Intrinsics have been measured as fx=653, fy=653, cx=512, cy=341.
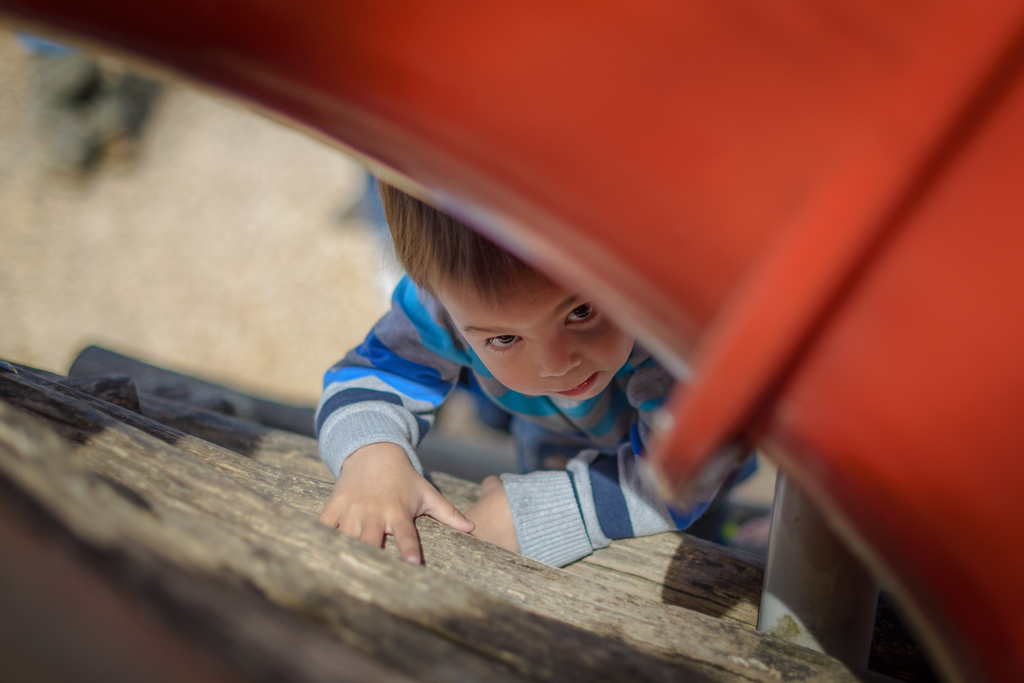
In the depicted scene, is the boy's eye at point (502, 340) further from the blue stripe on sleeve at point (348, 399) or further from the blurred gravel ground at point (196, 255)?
the blurred gravel ground at point (196, 255)

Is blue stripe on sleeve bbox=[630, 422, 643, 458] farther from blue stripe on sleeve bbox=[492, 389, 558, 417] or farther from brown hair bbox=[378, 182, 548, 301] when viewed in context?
brown hair bbox=[378, 182, 548, 301]

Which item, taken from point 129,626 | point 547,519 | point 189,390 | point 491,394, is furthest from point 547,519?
point 189,390

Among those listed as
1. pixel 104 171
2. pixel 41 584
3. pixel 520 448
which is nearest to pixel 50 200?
pixel 104 171

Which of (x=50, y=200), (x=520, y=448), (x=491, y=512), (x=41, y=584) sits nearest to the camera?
(x=41, y=584)

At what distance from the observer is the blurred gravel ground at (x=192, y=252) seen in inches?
102

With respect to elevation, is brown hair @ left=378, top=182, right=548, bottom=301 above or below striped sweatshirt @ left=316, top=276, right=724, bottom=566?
above

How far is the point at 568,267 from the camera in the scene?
30cm

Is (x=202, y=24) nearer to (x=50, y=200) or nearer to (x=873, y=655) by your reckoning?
(x=873, y=655)

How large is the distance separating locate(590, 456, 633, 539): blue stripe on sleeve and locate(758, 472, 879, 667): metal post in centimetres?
26

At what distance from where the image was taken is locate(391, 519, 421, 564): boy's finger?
0.52m

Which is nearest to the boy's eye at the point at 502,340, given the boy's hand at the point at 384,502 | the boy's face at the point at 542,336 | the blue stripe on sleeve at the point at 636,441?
the boy's face at the point at 542,336

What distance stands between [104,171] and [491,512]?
3.69m

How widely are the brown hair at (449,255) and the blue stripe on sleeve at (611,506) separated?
12.4 inches

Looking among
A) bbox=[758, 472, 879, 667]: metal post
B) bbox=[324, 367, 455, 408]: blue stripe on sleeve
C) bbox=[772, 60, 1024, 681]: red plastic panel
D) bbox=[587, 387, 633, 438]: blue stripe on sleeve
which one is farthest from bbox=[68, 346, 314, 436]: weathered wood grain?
bbox=[772, 60, 1024, 681]: red plastic panel
